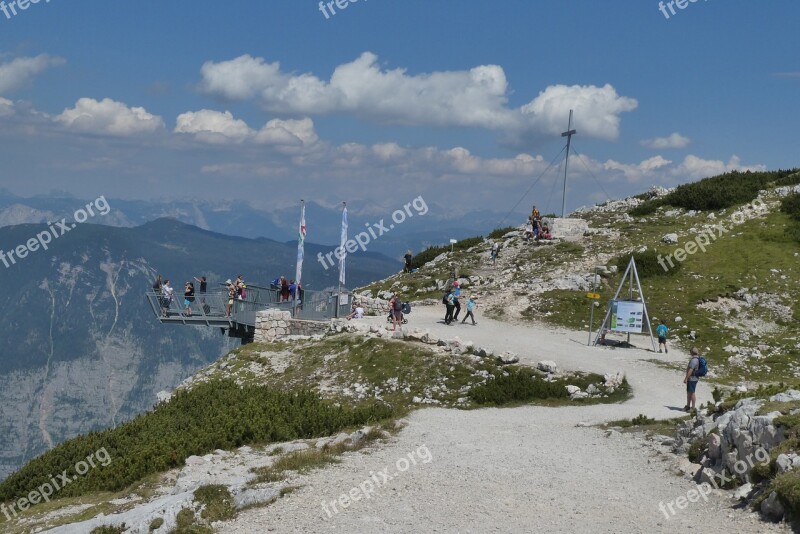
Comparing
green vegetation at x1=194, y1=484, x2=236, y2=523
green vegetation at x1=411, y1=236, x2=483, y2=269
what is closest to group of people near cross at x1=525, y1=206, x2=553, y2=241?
green vegetation at x1=411, y1=236, x2=483, y2=269

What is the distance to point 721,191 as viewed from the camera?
185 ft

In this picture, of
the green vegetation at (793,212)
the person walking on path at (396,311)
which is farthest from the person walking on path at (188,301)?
the green vegetation at (793,212)

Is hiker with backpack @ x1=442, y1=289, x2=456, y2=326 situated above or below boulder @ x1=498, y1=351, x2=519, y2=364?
above

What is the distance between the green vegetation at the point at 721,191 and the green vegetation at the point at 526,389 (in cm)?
3423

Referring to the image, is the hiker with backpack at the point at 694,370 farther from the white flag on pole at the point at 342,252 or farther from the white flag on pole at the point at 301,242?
the white flag on pole at the point at 301,242

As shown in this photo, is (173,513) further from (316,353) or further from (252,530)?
(316,353)

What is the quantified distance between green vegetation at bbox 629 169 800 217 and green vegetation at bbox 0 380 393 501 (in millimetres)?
40282

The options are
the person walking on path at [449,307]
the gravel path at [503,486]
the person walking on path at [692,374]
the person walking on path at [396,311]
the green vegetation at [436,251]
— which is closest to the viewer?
the gravel path at [503,486]

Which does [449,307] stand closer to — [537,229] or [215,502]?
[537,229]

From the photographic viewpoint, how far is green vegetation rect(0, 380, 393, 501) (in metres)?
18.8

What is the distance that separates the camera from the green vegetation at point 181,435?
18.8 meters

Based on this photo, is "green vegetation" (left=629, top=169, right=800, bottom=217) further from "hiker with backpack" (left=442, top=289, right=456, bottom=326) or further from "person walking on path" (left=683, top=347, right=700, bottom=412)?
"person walking on path" (left=683, top=347, right=700, bottom=412)

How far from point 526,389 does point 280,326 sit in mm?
18068

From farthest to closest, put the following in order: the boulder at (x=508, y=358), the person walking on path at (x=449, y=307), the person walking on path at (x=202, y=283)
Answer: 1. the person walking on path at (x=202, y=283)
2. the person walking on path at (x=449, y=307)
3. the boulder at (x=508, y=358)
